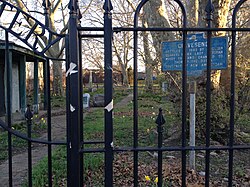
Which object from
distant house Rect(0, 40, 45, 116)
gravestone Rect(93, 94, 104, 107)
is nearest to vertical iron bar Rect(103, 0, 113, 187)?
distant house Rect(0, 40, 45, 116)

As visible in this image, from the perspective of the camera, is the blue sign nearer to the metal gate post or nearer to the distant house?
the metal gate post

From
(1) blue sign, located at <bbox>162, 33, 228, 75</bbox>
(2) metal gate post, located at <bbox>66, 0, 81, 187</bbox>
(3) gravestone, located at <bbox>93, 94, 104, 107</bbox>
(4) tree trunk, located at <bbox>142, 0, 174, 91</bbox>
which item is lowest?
(3) gravestone, located at <bbox>93, 94, 104, 107</bbox>

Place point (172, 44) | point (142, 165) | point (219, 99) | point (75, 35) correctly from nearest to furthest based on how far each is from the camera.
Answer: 1. point (75, 35)
2. point (172, 44)
3. point (142, 165)
4. point (219, 99)

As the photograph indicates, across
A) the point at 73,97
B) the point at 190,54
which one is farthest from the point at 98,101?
the point at 73,97

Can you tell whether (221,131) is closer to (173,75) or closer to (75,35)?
(173,75)

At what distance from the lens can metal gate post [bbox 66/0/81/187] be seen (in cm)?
188

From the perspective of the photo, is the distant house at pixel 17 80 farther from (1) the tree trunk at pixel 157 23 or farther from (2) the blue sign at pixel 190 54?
(2) the blue sign at pixel 190 54

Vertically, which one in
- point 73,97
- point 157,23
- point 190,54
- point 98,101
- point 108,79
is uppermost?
point 157,23

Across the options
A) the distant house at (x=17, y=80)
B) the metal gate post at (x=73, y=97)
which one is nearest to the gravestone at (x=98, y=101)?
the distant house at (x=17, y=80)

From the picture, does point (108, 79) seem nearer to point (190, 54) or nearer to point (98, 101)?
point (190, 54)

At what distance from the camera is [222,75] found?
6133mm

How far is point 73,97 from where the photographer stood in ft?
6.18

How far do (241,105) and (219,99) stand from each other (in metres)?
0.69

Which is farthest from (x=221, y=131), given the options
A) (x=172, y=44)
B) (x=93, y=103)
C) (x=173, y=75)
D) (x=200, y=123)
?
(x=93, y=103)
